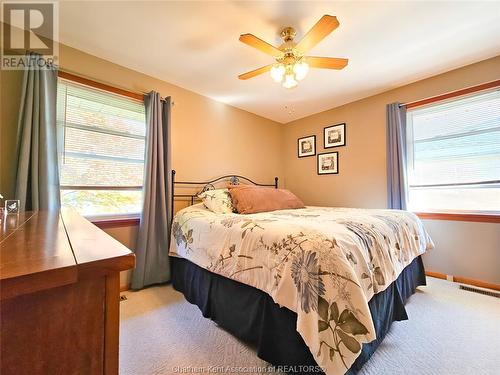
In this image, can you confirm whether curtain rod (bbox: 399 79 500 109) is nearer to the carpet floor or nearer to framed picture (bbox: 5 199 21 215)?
the carpet floor

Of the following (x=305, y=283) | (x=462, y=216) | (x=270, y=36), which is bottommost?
(x=305, y=283)

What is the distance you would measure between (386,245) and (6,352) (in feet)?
6.13

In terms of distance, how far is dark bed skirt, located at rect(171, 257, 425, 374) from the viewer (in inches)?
49.4

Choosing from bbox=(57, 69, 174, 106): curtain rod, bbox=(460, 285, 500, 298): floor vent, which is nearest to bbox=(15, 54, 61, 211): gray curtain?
bbox=(57, 69, 174, 106): curtain rod

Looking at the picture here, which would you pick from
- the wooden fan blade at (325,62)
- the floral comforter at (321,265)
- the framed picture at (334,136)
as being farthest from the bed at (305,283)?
the framed picture at (334,136)

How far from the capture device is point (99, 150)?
7.62 feet

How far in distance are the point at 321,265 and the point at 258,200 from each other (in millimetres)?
1475

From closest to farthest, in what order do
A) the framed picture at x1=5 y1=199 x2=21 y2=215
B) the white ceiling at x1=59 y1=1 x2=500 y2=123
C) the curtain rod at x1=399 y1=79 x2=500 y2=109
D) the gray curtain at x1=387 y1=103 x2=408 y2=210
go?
the framed picture at x1=5 y1=199 x2=21 y2=215
the white ceiling at x1=59 y1=1 x2=500 y2=123
the curtain rod at x1=399 y1=79 x2=500 y2=109
the gray curtain at x1=387 y1=103 x2=408 y2=210

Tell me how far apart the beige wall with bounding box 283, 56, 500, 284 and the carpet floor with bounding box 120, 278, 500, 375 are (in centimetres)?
52

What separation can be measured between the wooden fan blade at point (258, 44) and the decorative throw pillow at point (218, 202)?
59.9 inches

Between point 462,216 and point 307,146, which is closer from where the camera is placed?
point 462,216

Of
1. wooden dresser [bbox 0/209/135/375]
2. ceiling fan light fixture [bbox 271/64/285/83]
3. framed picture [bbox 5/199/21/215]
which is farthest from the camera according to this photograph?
ceiling fan light fixture [bbox 271/64/285/83]

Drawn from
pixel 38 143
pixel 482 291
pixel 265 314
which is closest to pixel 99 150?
pixel 38 143

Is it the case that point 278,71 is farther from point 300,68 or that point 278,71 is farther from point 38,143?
point 38,143
